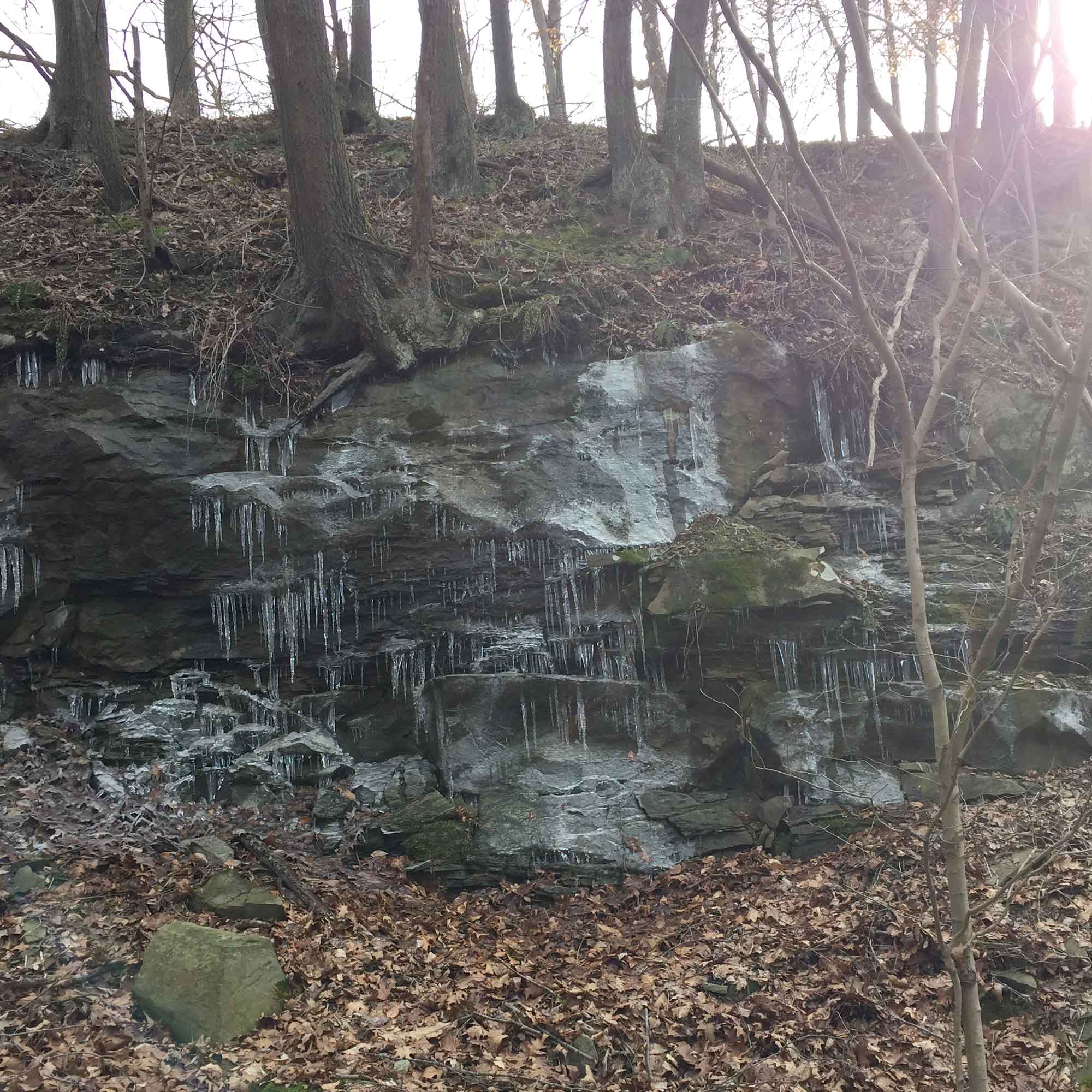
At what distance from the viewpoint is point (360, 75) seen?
14.9 m

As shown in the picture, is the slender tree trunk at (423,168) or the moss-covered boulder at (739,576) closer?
the moss-covered boulder at (739,576)

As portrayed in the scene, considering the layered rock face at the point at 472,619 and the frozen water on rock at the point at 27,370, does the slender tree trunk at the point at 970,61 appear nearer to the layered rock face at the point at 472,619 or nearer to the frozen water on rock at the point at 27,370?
the layered rock face at the point at 472,619

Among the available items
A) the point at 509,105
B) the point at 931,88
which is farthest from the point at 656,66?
the point at 931,88

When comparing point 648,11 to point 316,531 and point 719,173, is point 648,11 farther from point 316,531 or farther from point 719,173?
point 316,531

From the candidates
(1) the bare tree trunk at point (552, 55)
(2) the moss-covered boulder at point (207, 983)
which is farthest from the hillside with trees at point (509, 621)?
(1) the bare tree trunk at point (552, 55)

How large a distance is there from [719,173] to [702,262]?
173 centimetres

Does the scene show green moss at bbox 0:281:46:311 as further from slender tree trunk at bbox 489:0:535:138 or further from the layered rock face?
slender tree trunk at bbox 489:0:535:138

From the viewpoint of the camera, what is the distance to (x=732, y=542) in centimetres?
865

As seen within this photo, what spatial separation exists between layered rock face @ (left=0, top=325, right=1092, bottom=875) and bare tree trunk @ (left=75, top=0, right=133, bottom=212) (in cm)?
335

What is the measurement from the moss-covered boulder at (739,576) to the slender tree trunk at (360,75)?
32.1 ft

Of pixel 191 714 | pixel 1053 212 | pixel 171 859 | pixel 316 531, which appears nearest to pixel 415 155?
pixel 316 531

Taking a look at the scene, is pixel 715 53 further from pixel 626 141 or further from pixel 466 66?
pixel 466 66

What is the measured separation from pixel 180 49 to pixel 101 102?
18.0 feet

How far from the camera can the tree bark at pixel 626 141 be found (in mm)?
11688
